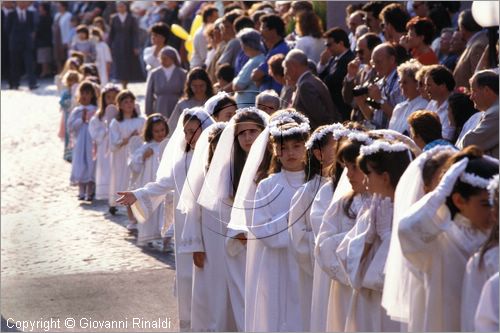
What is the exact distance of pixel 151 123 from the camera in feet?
44.4

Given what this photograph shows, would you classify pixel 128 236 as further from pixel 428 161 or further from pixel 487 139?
pixel 428 161

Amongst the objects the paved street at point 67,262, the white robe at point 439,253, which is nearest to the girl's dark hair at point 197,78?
the paved street at point 67,262

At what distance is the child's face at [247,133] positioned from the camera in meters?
9.11

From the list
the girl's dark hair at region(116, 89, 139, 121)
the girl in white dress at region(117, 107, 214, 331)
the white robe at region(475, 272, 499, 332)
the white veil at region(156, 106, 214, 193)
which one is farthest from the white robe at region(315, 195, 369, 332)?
the girl's dark hair at region(116, 89, 139, 121)

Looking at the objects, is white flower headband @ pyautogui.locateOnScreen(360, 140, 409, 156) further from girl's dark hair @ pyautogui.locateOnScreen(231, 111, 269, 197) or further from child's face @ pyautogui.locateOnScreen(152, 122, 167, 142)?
child's face @ pyautogui.locateOnScreen(152, 122, 167, 142)

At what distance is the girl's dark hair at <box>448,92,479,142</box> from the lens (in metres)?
10.0

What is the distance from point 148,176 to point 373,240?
24.4 feet

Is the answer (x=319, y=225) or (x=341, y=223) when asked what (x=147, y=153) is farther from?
(x=341, y=223)

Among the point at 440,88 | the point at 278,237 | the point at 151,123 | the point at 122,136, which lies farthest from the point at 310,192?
the point at 122,136

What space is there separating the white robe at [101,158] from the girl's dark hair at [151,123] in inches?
108

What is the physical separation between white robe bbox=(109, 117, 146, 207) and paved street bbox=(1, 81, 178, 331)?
1.09 ft

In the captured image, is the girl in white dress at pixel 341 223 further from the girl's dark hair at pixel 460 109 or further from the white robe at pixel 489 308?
the girl's dark hair at pixel 460 109

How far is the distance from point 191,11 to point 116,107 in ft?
27.3

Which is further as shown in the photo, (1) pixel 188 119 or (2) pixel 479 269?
(1) pixel 188 119
